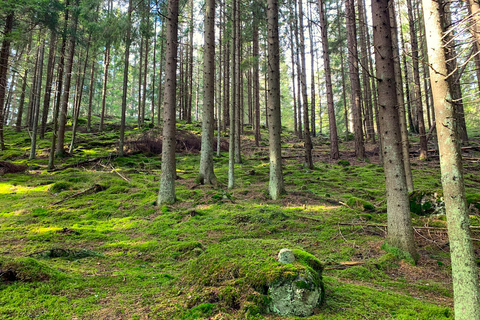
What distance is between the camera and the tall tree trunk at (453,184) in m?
2.30

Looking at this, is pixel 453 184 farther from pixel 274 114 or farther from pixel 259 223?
pixel 274 114

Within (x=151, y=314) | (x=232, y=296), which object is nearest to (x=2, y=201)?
(x=151, y=314)

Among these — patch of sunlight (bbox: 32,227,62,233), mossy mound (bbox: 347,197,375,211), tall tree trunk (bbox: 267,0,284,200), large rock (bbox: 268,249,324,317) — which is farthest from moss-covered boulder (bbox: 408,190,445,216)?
patch of sunlight (bbox: 32,227,62,233)

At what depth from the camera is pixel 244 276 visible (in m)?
2.83

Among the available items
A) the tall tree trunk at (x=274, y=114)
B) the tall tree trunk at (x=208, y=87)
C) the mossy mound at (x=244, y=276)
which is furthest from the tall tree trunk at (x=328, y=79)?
the mossy mound at (x=244, y=276)

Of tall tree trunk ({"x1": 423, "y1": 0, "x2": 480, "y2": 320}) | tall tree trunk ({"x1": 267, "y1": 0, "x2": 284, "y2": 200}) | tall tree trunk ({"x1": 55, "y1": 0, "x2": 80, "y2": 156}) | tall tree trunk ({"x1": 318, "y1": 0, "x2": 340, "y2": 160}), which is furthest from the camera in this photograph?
tall tree trunk ({"x1": 55, "y1": 0, "x2": 80, "y2": 156})

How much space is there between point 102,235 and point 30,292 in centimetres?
325

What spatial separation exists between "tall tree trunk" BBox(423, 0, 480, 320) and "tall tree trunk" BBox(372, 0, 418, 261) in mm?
2328

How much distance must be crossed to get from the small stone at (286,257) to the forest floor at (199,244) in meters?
0.12

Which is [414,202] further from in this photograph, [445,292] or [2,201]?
[2,201]

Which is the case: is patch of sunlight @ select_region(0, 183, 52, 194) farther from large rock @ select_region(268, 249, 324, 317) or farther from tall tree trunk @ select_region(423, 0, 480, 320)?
tall tree trunk @ select_region(423, 0, 480, 320)

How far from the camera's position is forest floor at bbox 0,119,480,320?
108 inches

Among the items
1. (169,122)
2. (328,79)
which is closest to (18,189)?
(169,122)

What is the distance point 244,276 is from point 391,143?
371 cm
